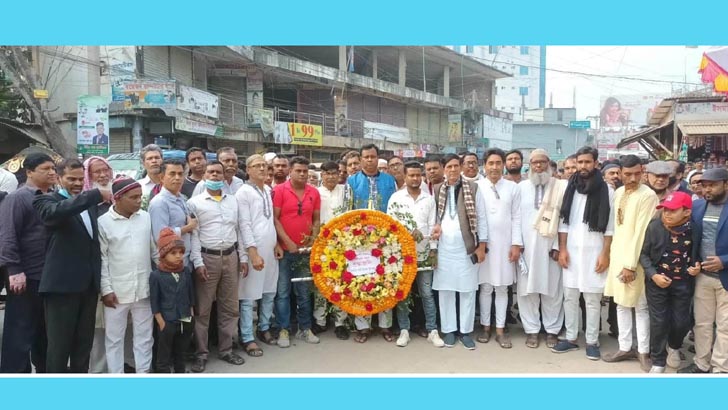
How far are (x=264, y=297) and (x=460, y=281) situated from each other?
1.93 m

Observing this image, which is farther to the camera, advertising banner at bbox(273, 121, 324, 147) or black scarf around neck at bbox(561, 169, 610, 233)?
advertising banner at bbox(273, 121, 324, 147)

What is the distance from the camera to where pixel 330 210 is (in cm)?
543

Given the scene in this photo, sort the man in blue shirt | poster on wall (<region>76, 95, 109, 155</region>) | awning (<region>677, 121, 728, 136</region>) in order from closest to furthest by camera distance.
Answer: the man in blue shirt < poster on wall (<region>76, 95, 109, 155</region>) < awning (<region>677, 121, 728, 136</region>)

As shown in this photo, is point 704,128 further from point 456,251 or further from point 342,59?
point 342,59

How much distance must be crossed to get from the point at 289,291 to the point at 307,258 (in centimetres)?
40

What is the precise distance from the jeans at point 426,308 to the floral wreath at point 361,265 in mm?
226

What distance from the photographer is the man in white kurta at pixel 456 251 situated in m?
5.00

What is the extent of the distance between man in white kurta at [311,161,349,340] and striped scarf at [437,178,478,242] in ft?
3.19

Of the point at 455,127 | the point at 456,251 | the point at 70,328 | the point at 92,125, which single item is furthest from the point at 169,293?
the point at 455,127

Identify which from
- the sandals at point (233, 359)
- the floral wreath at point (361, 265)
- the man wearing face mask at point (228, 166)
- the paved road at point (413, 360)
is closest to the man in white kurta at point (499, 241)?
the paved road at point (413, 360)

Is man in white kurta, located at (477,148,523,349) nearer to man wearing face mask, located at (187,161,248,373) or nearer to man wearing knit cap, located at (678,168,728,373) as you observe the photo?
man wearing knit cap, located at (678,168,728,373)

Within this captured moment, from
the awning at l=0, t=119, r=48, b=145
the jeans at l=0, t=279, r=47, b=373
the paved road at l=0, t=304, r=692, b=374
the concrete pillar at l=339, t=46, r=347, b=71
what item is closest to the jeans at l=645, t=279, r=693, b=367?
the paved road at l=0, t=304, r=692, b=374

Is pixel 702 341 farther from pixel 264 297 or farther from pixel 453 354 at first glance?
pixel 264 297

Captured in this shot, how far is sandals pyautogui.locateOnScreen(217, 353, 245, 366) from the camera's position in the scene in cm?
459
